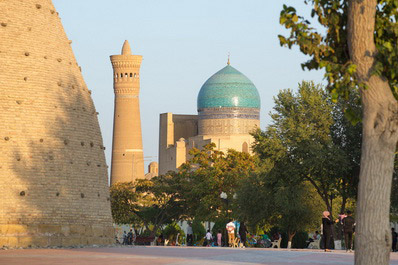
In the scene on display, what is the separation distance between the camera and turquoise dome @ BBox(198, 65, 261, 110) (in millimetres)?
79000

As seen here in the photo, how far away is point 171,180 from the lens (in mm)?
50281

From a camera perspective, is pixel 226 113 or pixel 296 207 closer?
pixel 296 207

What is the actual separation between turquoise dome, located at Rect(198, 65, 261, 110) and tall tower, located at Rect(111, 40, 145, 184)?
258 inches

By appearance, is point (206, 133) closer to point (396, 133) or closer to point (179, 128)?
point (179, 128)

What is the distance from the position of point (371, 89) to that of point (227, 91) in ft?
224

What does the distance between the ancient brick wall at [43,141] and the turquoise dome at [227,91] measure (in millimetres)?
52518

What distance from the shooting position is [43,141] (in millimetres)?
24906

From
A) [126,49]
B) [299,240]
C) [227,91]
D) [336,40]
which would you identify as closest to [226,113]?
[227,91]

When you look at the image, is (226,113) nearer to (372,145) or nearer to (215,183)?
(215,183)

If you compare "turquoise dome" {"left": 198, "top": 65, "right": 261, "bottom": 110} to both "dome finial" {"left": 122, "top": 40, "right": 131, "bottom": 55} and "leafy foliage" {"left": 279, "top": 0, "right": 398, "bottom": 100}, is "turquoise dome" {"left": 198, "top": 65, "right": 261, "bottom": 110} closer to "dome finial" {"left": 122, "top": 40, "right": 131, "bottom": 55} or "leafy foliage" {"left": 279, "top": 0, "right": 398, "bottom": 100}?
"dome finial" {"left": 122, "top": 40, "right": 131, "bottom": 55}

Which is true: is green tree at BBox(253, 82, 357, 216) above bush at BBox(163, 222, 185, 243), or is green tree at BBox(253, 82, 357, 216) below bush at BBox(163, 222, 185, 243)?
above

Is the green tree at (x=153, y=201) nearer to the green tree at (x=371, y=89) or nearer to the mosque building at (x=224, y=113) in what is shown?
the mosque building at (x=224, y=113)

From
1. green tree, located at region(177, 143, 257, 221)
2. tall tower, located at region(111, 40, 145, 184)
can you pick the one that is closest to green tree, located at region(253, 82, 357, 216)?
green tree, located at region(177, 143, 257, 221)

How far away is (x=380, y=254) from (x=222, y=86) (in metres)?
69.0
